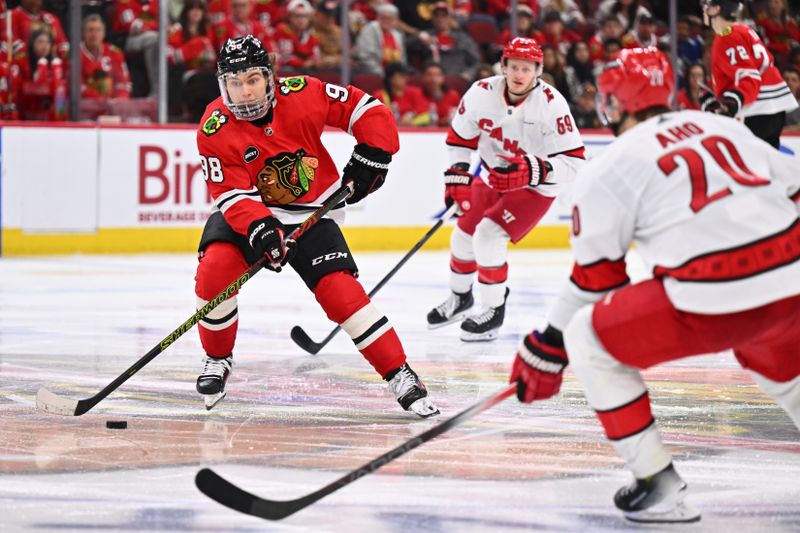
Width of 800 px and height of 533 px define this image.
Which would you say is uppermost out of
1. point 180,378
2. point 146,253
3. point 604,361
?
point 604,361

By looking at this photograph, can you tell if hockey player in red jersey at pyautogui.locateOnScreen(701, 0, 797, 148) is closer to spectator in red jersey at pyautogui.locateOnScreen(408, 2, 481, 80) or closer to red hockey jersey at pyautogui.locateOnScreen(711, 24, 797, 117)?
red hockey jersey at pyautogui.locateOnScreen(711, 24, 797, 117)

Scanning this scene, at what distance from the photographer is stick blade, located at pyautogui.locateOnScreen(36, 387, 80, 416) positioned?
11.3 feet

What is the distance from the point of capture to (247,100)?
3.49 m

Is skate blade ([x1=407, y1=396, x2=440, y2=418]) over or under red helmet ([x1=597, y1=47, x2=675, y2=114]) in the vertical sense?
under

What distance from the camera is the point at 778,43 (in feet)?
29.5

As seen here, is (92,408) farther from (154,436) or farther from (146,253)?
(146,253)

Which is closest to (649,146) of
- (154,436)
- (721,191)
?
(721,191)

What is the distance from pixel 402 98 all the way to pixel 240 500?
20.6 ft

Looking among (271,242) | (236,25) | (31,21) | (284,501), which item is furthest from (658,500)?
(236,25)

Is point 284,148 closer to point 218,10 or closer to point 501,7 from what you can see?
point 218,10

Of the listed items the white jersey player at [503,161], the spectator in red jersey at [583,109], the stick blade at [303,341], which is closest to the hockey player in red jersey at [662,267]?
the stick blade at [303,341]

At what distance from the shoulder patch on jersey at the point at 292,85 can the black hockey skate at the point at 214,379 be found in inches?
31.3

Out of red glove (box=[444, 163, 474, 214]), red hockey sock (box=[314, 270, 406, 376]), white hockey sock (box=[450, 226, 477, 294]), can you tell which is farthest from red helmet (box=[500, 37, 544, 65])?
red hockey sock (box=[314, 270, 406, 376])

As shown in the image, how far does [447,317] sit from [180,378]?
58.6 inches
